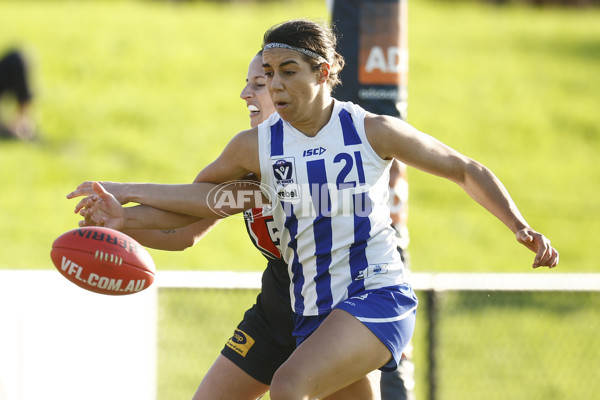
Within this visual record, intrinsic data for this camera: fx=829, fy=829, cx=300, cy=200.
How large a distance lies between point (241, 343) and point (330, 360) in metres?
0.94

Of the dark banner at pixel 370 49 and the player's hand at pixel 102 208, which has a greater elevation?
the dark banner at pixel 370 49

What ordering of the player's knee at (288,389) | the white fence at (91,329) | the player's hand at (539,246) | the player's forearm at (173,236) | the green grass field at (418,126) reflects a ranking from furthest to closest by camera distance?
the green grass field at (418,126)
the white fence at (91,329)
the player's forearm at (173,236)
the player's hand at (539,246)
the player's knee at (288,389)

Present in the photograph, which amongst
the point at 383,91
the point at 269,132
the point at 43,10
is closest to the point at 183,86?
the point at 43,10

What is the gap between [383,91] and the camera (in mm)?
4387

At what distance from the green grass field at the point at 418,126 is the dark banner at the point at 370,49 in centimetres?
264

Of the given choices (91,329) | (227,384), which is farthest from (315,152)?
(91,329)

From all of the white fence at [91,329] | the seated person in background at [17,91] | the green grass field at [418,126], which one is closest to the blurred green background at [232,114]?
the green grass field at [418,126]

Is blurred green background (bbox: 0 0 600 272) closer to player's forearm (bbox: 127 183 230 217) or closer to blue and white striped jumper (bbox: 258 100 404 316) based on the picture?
player's forearm (bbox: 127 183 230 217)

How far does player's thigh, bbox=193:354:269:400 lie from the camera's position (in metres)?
3.76

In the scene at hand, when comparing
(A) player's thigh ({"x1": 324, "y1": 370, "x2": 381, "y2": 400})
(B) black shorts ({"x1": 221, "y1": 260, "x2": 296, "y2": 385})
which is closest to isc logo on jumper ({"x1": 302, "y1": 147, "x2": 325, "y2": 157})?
(B) black shorts ({"x1": 221, "y1": 260, "x2": 296, "y2": 385})

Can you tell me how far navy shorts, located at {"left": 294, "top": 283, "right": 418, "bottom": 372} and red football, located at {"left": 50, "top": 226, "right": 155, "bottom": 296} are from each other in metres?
0.73

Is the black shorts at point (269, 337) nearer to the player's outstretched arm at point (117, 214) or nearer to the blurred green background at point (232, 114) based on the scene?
the player's outstretched arm at point (117, 214)

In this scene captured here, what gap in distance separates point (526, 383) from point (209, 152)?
6846mm

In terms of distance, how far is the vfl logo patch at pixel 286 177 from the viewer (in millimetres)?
3283
